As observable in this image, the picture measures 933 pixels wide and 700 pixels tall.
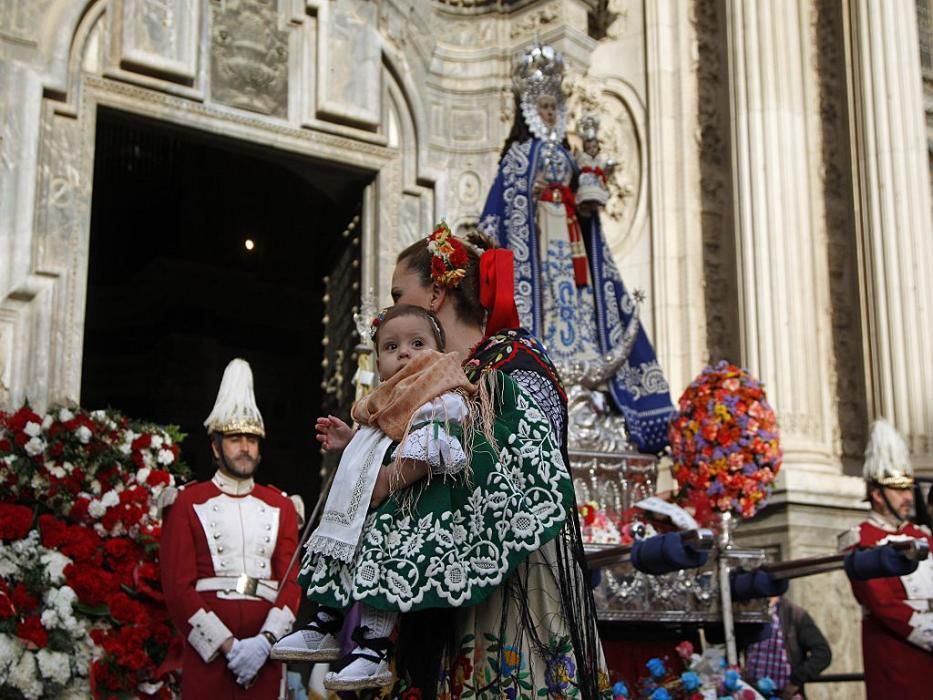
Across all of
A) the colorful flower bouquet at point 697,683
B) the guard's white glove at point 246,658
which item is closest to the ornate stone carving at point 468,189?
the colorful flower bouquet at point 697,683

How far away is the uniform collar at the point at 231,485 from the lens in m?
6.20

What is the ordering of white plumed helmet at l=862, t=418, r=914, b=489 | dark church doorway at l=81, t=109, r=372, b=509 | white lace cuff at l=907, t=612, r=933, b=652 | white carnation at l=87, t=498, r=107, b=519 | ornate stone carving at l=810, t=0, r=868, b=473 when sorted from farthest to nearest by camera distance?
dark church doorway at l=81, t=109, r=372, b=509, ornate stone carving at l=810, t=0, r=868, b=473, white plumed helmet at l=862, t=418, r=914, b=489, white lace cuff at l=907, t=612, r=933, b=652, white carnation at l=87, t=498, r=107, b=519

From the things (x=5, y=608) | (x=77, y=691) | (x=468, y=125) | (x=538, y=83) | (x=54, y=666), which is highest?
(x=468, y=125)

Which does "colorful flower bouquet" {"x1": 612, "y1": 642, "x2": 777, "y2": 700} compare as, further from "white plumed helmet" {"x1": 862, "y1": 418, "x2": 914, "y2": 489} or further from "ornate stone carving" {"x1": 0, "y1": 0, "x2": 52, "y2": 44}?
"ornate stone carving" {"x1": 0, "y1": 0, "x2": 52, "y2": 44}

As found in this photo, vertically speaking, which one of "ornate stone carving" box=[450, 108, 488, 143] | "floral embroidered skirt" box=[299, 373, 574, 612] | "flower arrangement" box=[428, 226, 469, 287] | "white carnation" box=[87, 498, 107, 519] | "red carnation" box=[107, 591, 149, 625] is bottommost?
"red carnation" box=[107, 591, 149, 625]

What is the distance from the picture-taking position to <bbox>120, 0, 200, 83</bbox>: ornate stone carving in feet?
28.0

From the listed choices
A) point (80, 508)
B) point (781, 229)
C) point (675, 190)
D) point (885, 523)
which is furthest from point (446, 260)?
point (675, 190)

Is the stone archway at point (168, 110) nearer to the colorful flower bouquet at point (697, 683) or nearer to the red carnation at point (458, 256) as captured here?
the colorful flower bouquet at point (697, 683)

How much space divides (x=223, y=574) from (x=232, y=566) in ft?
A: 0.19

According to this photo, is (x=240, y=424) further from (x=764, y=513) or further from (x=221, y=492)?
(x=764, y=513)

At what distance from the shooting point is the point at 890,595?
6797 millimetres

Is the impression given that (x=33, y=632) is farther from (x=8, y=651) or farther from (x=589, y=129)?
(x=589, y=129)

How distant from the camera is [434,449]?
267 cm

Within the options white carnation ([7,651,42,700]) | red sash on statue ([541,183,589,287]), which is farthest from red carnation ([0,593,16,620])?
red sash on statue ([541,183,589,287])
